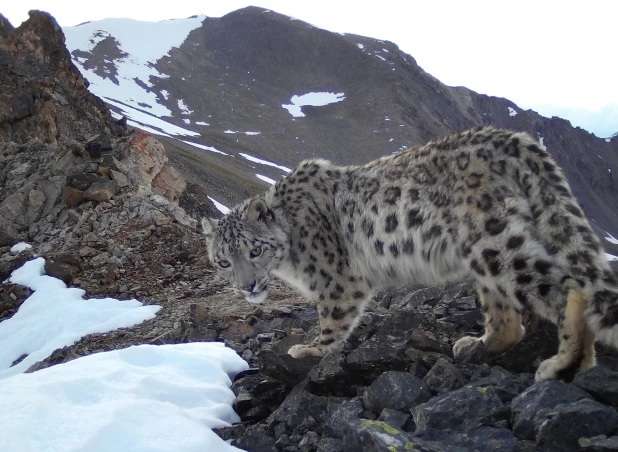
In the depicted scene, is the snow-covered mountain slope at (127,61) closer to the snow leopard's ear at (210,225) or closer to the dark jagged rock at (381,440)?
the snow leopard's ear at (210,225)

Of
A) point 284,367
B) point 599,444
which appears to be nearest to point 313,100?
point 284,367

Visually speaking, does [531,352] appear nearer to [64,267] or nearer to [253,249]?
[253,249]

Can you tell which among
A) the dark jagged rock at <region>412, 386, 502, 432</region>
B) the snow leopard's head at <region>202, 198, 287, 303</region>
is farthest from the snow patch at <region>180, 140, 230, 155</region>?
the dark jagged rock at <region>412, 386, 502, 432</region>

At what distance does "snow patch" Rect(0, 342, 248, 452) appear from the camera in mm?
5219

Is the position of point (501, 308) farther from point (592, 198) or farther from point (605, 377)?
point (592, 198)

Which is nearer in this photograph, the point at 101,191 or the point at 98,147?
the point at 101,191

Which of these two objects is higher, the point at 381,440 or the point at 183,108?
the point at 183,108

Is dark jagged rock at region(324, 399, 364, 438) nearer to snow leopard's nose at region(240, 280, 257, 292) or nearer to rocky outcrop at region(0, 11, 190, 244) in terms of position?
→ snow leopard's nose at region(240, 280, 257, 292)

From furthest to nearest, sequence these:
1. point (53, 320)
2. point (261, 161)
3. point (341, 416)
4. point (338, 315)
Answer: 1. point (261, 161)
2. point (53, 320)
3. point (338, 315)
4. point (341, 416)

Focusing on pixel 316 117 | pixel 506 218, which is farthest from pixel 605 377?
pixel 316 117

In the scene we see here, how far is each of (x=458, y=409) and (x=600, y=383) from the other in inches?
45.2

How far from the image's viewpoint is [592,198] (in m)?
175

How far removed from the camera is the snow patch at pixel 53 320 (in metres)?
14.3

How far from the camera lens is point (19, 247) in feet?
65.0
